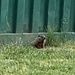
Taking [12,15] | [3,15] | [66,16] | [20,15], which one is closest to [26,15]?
[20,15]

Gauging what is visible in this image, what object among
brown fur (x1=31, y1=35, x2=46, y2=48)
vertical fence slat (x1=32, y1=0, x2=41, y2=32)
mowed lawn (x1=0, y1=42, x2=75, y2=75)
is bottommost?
mowed lawn (x1=0, y1=42, x2=75, y2=75)

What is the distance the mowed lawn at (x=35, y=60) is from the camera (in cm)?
532

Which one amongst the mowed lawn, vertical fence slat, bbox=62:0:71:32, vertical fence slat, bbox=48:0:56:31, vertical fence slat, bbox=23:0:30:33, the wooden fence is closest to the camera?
the mowed lawn

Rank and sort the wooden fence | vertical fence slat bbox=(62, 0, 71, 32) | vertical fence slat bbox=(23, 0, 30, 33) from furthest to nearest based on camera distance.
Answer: vertical fence slat bbox=(62, 0, 71, 32), vertical fence slat bbox=(23, 0, 30, 33), the wooden fence

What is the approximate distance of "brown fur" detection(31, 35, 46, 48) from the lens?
7402 mm

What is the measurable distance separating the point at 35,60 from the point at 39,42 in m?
1.33

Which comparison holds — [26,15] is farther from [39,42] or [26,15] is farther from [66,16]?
[66,16]

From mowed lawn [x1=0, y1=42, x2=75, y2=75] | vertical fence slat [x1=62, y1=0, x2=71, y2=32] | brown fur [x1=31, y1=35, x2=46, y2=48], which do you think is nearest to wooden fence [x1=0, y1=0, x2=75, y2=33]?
vertical fence slat [x1=62, y1=0, x2=71, y2=32]

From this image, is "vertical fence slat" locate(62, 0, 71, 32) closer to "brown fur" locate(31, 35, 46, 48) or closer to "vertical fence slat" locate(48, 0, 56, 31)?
"vertical fence slat" locate(48, 0, 56, 31)

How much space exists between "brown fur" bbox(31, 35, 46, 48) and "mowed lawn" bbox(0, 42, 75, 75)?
14 cm

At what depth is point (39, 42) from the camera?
7.38 meters

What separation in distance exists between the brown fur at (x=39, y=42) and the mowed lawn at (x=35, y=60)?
0.14 m

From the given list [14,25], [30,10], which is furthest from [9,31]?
[30,10]

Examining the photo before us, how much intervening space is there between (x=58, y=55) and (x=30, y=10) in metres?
1.48
